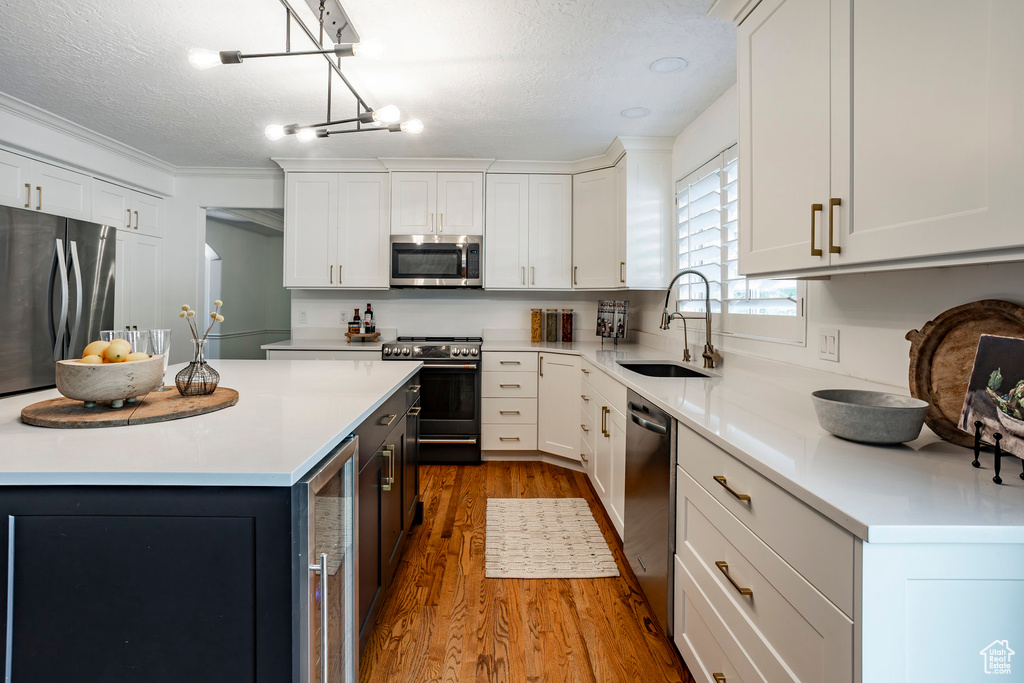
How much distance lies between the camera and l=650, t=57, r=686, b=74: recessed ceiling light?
90.6 inches

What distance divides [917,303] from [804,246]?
0.37 meters

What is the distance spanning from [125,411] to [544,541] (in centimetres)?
186

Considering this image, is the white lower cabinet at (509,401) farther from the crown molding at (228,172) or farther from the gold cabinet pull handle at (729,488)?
the gold cabinet pull handle at (729,488)

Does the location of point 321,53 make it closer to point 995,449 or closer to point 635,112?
point 635,112

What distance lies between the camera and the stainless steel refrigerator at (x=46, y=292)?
2.71 metres

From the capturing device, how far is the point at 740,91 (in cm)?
176

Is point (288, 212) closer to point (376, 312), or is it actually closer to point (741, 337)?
point (376, 312)

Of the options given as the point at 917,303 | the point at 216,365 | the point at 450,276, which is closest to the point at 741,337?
the point at 917,303

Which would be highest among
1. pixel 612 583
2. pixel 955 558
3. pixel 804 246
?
pixel 804 246

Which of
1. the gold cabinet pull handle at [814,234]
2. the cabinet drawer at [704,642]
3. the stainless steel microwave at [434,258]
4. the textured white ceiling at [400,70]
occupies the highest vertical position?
the textured white ceiling at [400,70]

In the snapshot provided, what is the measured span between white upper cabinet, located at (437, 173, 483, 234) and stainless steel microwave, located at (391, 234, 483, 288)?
0.11m

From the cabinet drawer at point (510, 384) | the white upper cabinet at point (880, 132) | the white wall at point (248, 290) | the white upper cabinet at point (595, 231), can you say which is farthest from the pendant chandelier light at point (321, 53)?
the white wall at point (248, 290)

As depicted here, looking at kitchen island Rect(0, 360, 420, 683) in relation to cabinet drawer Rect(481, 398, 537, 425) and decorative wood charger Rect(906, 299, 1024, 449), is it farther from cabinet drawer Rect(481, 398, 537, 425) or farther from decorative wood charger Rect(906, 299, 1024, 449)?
cabinet drawer Rect(481, 398, 537, 425)

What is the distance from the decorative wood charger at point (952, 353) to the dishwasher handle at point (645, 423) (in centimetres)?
70
